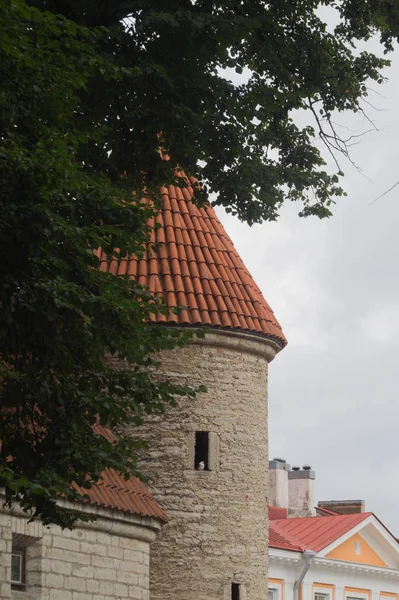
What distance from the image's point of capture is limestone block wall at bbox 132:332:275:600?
18734mm

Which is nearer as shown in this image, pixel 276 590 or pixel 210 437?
pixel 210 437

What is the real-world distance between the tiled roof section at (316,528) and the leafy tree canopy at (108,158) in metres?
18.2

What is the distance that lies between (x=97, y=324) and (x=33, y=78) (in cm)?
203

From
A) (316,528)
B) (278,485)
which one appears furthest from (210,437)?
(278,485)

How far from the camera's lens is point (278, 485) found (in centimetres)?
3747

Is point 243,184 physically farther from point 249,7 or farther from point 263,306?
point 263,306

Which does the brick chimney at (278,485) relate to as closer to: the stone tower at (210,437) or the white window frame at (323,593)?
the white window frame at (323,593)

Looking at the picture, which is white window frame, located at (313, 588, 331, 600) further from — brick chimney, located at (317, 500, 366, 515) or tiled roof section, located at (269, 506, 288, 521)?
brick chimney, located at (317, 500, 366, 515)

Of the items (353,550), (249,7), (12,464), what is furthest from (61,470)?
(353,550)

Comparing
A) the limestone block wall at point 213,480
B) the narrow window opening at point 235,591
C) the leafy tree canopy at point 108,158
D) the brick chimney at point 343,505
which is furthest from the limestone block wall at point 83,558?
the brick chimney at point 343,505

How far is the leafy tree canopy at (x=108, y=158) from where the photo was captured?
426 inches

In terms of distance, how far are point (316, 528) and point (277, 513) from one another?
2.23 m

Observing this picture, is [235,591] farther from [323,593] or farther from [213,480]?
[323,593]

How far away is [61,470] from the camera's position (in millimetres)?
11312
